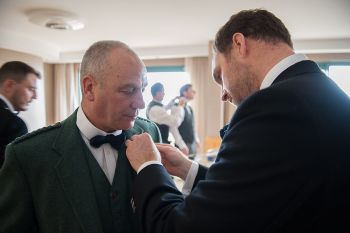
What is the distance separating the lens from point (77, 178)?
3.12ft

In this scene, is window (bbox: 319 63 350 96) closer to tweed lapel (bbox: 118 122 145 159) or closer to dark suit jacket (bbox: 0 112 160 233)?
tweed lapel (bbox: 118 122 145 159)

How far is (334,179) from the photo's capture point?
2.06ft

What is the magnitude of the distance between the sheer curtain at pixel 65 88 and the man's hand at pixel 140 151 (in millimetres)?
7046

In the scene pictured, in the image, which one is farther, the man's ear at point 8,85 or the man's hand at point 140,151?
the man's ear at point 8,85

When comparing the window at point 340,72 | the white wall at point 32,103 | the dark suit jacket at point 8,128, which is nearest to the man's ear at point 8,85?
the dark suit jacket at point 8,128

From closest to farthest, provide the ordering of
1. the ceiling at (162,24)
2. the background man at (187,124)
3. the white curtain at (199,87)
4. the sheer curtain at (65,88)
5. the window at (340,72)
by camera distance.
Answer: the ceiling at (162,24) < the background man at (187,124) < the window at (340,72) < the white curtain at (199,87) < the sheer curtain at (65,88)

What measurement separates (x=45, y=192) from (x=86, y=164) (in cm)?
15

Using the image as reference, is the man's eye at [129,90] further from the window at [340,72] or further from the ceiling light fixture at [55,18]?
the window at [340,72]

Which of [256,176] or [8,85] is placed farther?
[8,85]

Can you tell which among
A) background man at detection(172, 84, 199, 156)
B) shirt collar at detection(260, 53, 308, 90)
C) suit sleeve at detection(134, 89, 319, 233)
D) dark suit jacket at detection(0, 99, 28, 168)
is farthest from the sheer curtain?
suit sleeve at detection(134, 89, 319, 233)

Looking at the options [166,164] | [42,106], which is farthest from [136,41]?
[166,164]

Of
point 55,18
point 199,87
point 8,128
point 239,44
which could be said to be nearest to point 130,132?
point 239,44

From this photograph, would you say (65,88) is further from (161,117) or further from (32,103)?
(161,117)

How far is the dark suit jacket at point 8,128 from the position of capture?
203 centimetres
